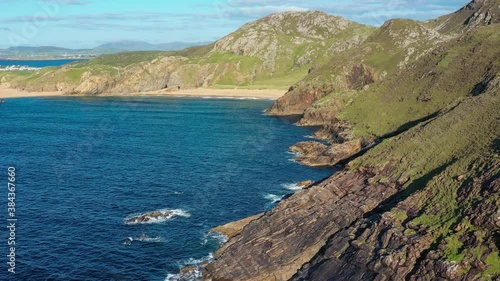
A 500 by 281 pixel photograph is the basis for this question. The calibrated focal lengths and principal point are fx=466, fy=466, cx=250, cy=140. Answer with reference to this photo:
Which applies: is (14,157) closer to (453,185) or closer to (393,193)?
(393,193)

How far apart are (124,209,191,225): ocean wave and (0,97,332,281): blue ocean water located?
0.72 metres

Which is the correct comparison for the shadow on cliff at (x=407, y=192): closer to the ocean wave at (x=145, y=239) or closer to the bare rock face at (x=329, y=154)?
the ocean wave at (x=145, y=239)

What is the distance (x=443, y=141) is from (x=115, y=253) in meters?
57.7

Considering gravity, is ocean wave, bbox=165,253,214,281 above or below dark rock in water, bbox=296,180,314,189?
below

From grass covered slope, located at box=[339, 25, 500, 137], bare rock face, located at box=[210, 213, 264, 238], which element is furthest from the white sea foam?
grass covered slope, located at box=[339, 25, 500, 137]

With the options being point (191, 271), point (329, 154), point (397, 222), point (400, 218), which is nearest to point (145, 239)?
point (191, 271)

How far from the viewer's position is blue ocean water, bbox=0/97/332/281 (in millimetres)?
67062

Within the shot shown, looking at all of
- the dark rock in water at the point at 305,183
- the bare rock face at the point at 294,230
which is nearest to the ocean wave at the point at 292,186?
the dark rock in water at the point at 305,183

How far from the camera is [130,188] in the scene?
96438 millimetres

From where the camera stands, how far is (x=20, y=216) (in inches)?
3174

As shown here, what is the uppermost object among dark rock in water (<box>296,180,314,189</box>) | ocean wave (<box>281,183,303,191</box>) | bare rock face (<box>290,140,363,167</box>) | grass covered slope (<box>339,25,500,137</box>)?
grass covered slope (<box>339,25,500,137</box>)

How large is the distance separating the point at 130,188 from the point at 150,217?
17.6 metres

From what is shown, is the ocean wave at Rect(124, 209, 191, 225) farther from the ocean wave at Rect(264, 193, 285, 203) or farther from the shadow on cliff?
the shadow on cliff

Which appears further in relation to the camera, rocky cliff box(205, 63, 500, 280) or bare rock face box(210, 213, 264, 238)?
bare rock face box(210, 213, 264, 238)
